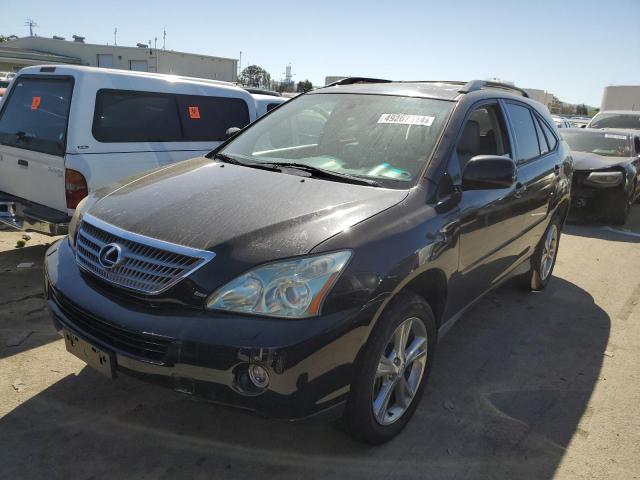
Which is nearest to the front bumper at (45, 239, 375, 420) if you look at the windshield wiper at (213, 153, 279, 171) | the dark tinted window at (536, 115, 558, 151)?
the windshield wiper at (213, 153, 279, 171)

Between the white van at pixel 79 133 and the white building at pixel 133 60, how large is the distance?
46.8 metres

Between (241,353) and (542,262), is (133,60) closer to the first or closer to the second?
(542,262)

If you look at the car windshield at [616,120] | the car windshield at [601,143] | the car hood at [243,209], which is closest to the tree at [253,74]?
the car windshield at [616,120]

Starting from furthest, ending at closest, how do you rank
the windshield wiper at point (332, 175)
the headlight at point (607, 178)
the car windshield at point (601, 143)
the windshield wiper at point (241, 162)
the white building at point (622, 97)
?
the white building at point (622, 97), the car windshield at point (601, 143), the headlight at point (607, 178), the windshield wiper at point (241, 162), the windshield wiper at point (332, 175)

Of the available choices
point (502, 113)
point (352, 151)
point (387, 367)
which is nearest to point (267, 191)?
point (352, 151)

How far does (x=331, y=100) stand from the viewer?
3.78 meters

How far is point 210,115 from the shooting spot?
19.0ft

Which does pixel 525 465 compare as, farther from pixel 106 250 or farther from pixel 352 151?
pixel 106 250

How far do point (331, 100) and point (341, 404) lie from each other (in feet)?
7.58

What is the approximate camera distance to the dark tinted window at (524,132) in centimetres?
398

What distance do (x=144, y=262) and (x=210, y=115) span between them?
3.80 meters

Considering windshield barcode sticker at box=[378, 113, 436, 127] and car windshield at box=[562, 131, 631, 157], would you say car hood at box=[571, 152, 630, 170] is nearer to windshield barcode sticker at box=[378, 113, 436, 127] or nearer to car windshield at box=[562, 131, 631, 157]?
car windshield at box=[562, 131, 631, 157]

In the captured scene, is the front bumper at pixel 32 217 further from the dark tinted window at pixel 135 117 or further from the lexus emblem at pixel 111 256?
the lexus emblem at pixel 111 256

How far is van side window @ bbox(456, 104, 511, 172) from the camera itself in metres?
3.17
